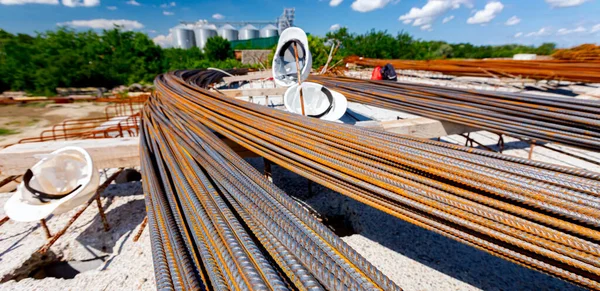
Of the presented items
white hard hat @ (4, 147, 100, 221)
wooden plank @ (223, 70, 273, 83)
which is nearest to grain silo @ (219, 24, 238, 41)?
wooden plank @ (223, 70, 273, 83)

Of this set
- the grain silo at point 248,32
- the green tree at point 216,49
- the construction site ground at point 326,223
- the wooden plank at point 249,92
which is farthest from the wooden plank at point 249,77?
the grain silo at point 248,32

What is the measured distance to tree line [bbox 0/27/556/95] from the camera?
17922mm

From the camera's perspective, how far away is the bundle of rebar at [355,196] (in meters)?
1.04

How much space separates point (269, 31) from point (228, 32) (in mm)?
9071

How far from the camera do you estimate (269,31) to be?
5738 centimetres

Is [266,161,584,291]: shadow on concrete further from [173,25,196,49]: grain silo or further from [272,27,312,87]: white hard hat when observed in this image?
[173,25,196,49]: grain silo

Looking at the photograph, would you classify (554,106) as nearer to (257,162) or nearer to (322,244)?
(322,244)

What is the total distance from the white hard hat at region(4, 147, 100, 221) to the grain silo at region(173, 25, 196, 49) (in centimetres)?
5383

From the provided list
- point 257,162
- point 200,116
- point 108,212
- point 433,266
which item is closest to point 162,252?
point 200,116

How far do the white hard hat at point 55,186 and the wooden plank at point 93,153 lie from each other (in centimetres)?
14

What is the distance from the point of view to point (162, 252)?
133 cm

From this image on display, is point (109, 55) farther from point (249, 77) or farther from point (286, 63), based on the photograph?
point (286, 63)

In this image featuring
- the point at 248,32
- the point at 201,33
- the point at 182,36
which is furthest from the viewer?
the point at 248,32

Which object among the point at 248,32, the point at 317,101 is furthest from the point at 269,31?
the point at 317,101
